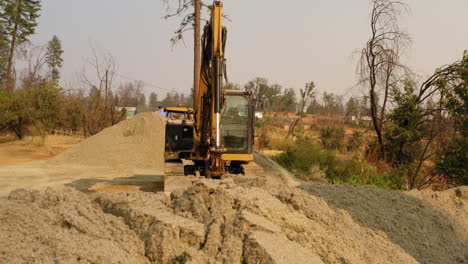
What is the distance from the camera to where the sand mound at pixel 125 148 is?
15.0 meters

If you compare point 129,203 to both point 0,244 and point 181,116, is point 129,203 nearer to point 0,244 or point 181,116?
point 0,244

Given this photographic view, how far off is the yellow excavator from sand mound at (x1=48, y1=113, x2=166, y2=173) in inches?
221

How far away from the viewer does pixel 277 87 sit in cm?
6275

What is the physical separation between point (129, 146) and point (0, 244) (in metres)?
12.8

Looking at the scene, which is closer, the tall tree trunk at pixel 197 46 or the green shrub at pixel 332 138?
the tall tree trunk at pixel 197 46

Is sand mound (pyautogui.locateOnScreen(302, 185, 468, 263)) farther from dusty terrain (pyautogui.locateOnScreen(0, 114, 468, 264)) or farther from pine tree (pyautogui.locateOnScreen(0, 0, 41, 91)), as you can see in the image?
pine tree (pyautogui.locateOnScreen(0, 0, 41, 91))

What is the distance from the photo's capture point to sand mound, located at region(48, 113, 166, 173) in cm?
1502

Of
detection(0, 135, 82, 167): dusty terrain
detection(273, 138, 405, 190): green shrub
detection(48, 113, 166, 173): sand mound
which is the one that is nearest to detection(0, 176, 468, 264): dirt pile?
detection(273, 138, 405, 190): green shrub

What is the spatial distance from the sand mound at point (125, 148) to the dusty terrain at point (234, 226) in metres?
10.00

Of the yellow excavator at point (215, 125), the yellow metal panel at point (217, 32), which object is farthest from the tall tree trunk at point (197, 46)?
the yellow metal panel at point (217, 32)

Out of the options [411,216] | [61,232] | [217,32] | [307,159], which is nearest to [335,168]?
[307,159]

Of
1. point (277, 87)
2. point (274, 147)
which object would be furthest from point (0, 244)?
point (277, 87)

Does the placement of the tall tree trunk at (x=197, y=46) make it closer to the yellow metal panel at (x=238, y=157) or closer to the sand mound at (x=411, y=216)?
the yellow metal panel at (x=238, y=157)

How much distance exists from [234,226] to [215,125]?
424 cm
